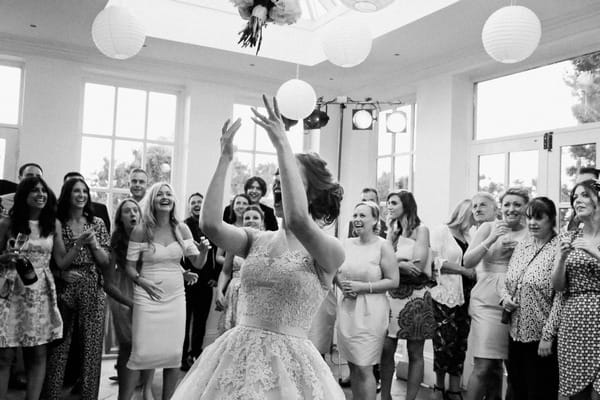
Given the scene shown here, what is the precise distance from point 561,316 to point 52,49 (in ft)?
16.7

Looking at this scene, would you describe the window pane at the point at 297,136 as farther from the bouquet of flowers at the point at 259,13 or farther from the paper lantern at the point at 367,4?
the bouquet of flowers at the point at 259,13

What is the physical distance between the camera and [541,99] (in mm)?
4953

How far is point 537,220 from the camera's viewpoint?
127 inches

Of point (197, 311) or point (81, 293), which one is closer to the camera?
point (81, 293)

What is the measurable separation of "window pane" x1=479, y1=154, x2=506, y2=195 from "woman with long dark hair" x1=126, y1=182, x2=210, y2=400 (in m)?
3.05

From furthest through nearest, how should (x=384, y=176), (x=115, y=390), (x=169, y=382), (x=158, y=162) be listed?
1. (x=384, y=176)
2. (x=158, y=162)
3. (x=115, y=390)
4. (x=169, y=382)

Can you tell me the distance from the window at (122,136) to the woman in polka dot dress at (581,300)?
15.1 feet

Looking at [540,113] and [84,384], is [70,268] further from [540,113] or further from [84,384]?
[540,113]

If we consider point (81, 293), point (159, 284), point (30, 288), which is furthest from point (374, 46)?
point (30, 288)

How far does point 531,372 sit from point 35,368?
9.34 feet

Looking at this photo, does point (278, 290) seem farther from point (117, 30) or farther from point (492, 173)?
point (492, 173)

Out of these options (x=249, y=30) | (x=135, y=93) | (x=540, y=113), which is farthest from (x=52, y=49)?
(x=540, y=113)

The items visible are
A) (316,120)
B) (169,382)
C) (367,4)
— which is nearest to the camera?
(367,4)

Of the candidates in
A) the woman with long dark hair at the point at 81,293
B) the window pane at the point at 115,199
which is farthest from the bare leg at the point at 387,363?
the window pane at the point at 115,199
